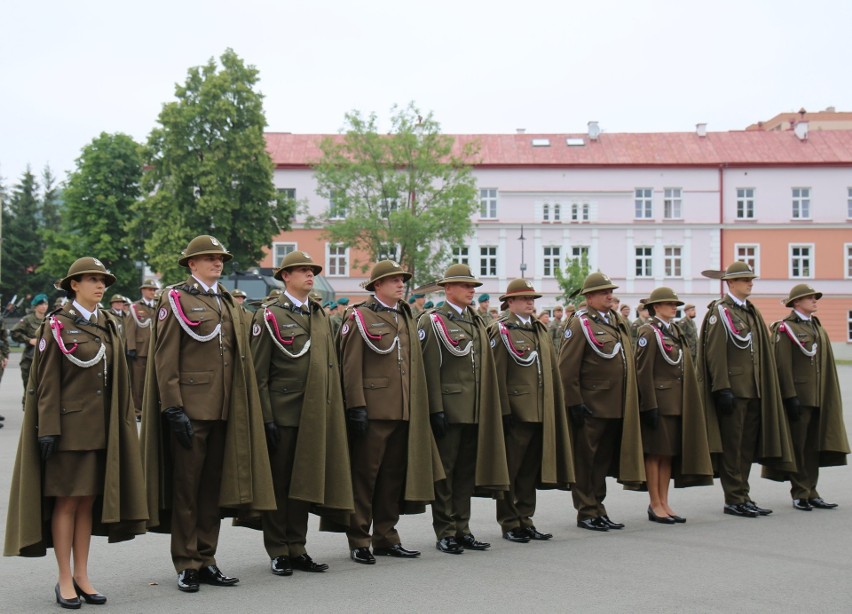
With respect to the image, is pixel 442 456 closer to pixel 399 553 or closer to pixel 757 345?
pixel 399 553

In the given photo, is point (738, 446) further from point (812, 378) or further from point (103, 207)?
point (103, 207)

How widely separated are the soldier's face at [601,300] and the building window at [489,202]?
5157 cm

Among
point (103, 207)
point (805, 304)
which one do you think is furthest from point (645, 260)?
point (805, 304)

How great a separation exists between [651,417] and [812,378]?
92.1 inches

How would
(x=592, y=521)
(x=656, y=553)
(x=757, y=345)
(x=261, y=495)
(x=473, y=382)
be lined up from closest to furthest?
(x=261, y=495), (x=656, y=553), (x=473, y=382), (x=592, y=521), (x=757, y=345)

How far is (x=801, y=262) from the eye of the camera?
2406 inches

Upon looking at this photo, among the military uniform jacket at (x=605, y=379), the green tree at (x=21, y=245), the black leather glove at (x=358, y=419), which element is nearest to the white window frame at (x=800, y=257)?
the green tree at (x=21, y=245)

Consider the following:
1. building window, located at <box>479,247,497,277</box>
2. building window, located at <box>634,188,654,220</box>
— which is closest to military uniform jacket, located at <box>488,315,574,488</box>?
building window, located at <box>479,247,497,277</box>

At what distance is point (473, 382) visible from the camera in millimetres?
8531

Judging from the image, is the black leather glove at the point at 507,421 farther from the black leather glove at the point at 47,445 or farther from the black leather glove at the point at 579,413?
the black leather glove at the point at 47,445

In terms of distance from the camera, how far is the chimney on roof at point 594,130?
62.7 meters

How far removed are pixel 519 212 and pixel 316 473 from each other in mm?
54373

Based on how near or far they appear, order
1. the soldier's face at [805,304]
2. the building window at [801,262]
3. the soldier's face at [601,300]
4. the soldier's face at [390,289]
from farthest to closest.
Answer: the building window at [801,262] < the soldier's face at [805,304] < the soldier's face at [601,300] < the soldier's face at [390,289]

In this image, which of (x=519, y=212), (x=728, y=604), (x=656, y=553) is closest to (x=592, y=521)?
(x=656, y=553)
